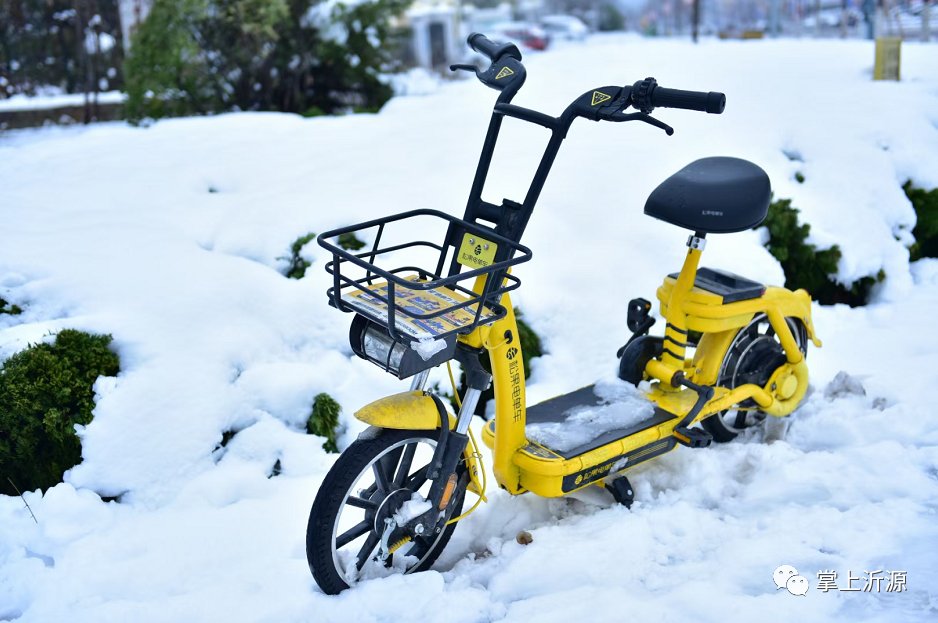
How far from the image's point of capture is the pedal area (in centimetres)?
311

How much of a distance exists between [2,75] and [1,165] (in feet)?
20.8

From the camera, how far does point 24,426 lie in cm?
333

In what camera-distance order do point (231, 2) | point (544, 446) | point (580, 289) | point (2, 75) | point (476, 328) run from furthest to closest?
point (2, 75) < point (231, 2) < point (580, 289) < point (544, 446) < point (476, 328)

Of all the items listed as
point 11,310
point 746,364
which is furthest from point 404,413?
point 11,310

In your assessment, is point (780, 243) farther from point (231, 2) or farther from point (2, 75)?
point (2, 75)

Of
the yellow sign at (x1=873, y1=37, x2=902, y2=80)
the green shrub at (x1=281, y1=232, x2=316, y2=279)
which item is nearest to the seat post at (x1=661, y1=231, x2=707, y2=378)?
the green shrub at (x1=281, y1=232, x2=316, y2=279)

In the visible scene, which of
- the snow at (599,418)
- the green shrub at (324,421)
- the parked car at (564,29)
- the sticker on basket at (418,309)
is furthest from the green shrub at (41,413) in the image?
the parked car at (564,29)

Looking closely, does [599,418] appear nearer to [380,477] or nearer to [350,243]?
[380,477]

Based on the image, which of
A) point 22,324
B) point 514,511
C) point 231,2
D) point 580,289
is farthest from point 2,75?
point 514,511

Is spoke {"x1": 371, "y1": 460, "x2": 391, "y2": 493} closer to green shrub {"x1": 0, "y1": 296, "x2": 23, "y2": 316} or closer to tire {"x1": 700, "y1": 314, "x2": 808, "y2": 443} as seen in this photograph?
tire {"x1": 700, "y1": 314, "x2": 808, "y2": 443}

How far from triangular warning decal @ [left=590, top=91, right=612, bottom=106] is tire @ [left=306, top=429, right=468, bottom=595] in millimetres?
1223

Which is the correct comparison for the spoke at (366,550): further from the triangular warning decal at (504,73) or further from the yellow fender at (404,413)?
the triangular warning decal at (504,73)

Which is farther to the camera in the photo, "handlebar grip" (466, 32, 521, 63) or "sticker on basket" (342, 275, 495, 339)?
"handlebar grip" (466, 32, 521, 63)

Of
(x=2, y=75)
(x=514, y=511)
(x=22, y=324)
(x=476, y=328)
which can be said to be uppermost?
(x=2, y=75)
